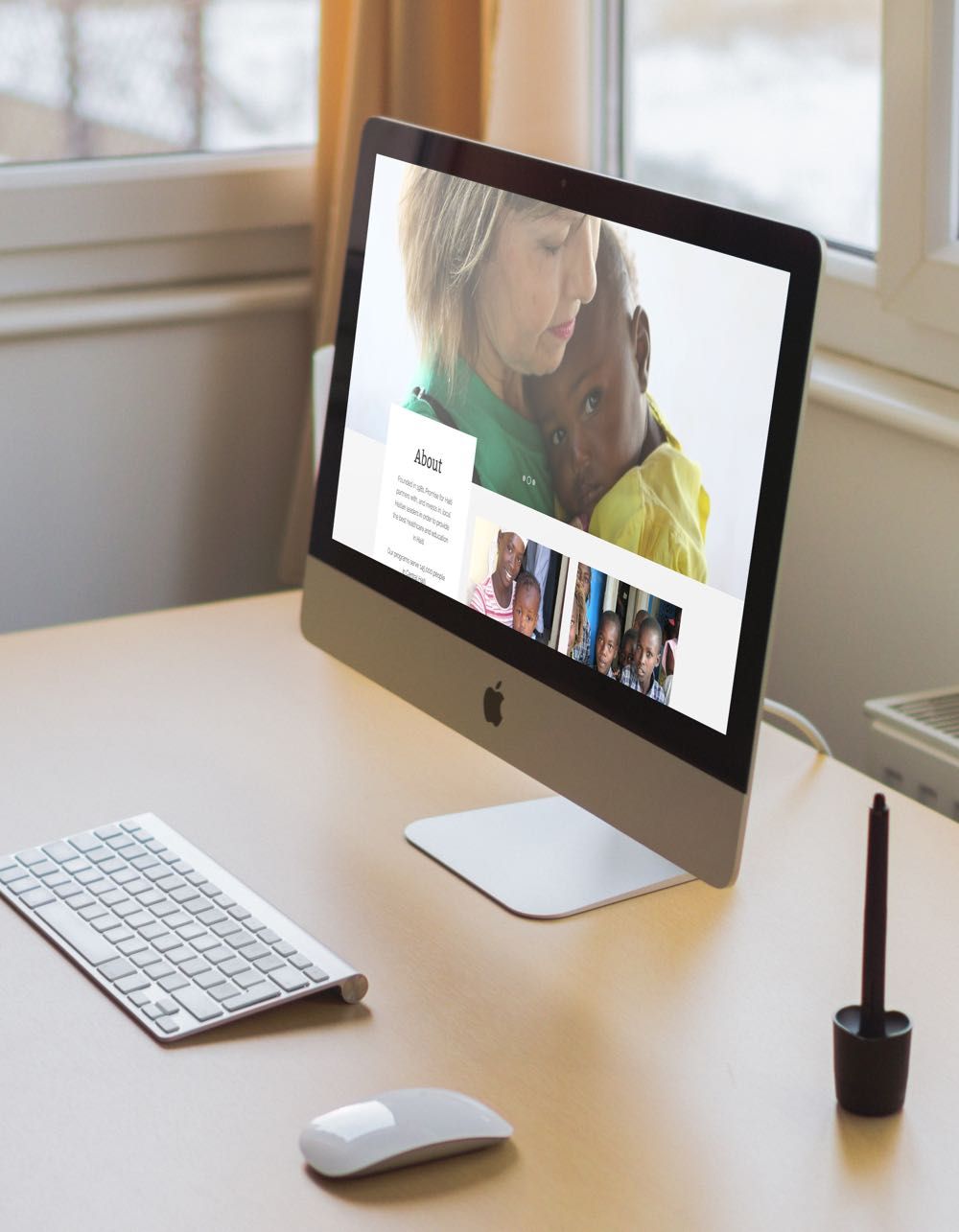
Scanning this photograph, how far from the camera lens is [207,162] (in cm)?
205

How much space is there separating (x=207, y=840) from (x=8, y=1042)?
267mm

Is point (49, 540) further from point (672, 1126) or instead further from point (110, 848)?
point (672, 1126)


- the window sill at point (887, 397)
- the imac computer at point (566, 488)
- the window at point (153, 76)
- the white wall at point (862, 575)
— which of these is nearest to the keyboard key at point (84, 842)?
the imac computer at point (566, 488)

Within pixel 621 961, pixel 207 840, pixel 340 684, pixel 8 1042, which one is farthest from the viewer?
pixel 340 684

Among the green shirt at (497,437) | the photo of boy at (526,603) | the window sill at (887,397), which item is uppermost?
the green shirt at (497,437)

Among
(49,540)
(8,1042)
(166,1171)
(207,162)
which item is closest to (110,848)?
(8,1042)

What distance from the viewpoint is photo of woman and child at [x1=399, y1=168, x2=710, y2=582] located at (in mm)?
1001

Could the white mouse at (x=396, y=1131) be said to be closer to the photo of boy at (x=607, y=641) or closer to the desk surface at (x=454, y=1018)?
the desk surface at (x=454, y=1018)

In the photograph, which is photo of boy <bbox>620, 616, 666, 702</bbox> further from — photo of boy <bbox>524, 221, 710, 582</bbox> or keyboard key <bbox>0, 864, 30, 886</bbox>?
keyboard key <bbox>0, 864, 30, 886</bbox>

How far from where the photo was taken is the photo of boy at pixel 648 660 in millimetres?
1009

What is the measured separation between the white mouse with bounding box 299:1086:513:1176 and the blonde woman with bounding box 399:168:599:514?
16.1 inches

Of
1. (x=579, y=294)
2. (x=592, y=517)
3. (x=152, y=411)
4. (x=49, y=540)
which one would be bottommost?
(x=49, y=540)

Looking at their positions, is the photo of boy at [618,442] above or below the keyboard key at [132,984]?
above

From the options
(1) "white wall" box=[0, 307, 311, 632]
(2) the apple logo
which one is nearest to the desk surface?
(2) the apple logo
